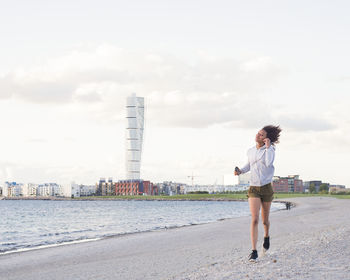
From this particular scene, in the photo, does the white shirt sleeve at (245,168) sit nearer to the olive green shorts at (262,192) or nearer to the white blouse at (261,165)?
the white blouse at (261,165)

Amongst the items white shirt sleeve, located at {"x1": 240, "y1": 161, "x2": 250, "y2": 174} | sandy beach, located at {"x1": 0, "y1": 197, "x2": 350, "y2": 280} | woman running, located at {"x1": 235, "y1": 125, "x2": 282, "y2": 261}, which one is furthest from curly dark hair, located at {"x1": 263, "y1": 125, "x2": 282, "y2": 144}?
sandy beach, located at {"x1": 0, "y1": 197, "x2": 350, "y2": 280}

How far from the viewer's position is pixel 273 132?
9.46 metres

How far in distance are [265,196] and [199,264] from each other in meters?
3.95

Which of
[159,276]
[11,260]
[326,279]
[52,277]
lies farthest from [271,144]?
[11,260]

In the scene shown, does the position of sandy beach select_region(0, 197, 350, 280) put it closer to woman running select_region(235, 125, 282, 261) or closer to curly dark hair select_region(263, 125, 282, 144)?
woman running select_region(235, 125, 282, 261)

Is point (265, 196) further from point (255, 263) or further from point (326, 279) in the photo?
point (326, 279)

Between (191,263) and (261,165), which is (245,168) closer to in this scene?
(261,165)

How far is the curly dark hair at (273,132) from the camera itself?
371 inches

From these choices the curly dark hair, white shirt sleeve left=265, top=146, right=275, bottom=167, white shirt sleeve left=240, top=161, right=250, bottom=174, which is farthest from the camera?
the curly dark hair

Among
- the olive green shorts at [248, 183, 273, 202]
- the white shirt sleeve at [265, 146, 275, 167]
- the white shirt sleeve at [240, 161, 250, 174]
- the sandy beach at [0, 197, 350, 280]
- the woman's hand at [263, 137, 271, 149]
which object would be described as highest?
the woman's hand at [263, 137, 271, 149]

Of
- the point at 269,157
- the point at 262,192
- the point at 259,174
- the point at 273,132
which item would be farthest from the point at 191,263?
the point at 273,132

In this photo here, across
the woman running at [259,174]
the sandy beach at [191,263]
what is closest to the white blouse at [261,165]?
the woman running at [259,174]

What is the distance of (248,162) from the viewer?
9367mm

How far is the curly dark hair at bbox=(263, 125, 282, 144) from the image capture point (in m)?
9.43
